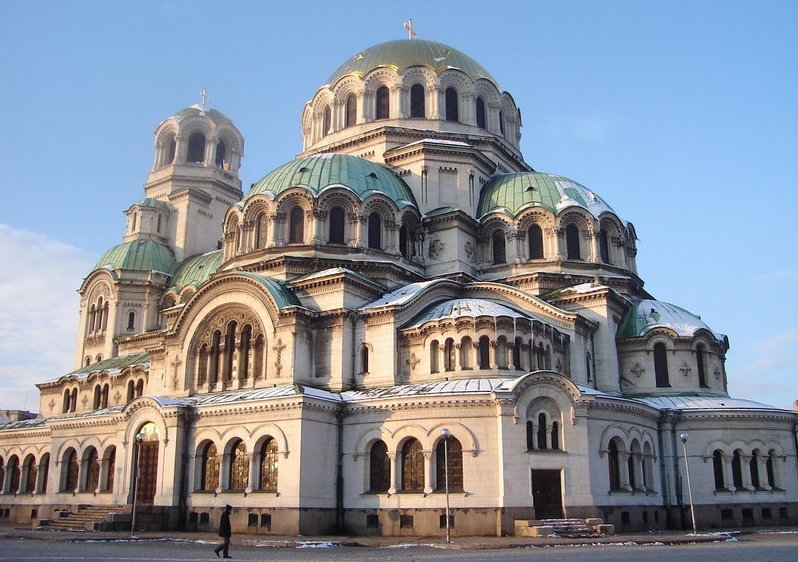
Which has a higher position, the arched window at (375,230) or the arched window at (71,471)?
the arched window at (375,230)

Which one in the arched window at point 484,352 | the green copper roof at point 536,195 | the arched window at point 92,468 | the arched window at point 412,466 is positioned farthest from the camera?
the green copper roof at point 536,195

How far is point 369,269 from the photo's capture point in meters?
35.4

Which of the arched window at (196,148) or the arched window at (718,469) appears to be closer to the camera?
the arched window at (718,469)

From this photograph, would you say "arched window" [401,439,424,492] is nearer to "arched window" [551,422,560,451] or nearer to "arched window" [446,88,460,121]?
"arched window" [551,422,560,451]

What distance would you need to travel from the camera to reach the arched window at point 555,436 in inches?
1092

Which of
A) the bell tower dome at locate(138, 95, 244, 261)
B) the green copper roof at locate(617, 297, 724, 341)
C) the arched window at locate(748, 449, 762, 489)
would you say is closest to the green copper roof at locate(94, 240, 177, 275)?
the bell tower dome at locate(138, 95, 244, 261)

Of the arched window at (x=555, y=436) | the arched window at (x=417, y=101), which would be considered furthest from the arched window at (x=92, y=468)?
the arched window at (x=417, y=101)

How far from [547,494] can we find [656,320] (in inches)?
510

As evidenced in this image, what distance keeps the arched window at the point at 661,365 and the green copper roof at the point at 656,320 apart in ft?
3.19

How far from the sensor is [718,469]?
33250 mm

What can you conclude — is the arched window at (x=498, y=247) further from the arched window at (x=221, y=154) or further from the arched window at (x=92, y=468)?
the arched window at (x=221, y=154)

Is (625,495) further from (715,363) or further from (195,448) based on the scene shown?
(195,448)

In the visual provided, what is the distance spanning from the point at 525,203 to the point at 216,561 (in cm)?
2556

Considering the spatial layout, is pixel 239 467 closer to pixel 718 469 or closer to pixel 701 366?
pixel 718 469
